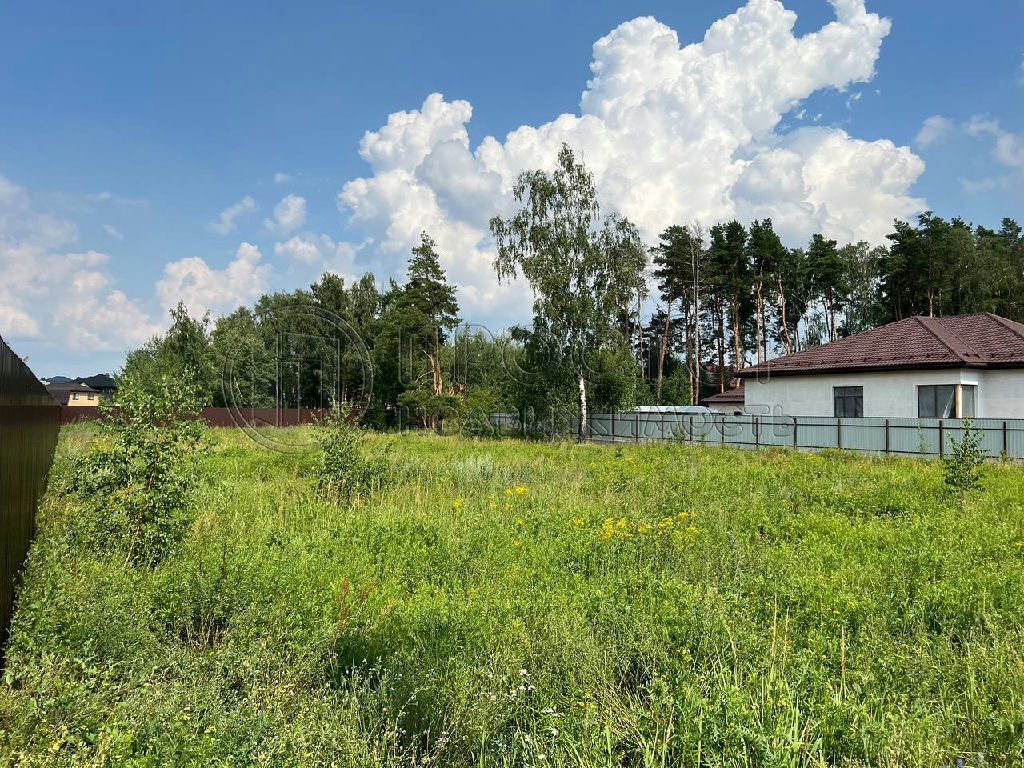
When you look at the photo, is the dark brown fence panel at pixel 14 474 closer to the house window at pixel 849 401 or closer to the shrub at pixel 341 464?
the shrub at pixel 341 464

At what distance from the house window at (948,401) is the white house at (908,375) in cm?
3

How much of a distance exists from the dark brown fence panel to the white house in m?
22.8

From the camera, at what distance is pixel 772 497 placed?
9.34m

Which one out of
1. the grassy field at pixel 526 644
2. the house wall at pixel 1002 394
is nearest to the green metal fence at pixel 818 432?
the house wall at pixel 1002 394

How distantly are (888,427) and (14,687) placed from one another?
69.9 ft

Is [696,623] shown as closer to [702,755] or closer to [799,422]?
[702,755]

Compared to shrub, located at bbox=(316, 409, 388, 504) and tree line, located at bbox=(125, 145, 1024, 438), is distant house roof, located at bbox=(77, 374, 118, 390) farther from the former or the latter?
shrub, located at bbox=(316, 409, 388, 504)

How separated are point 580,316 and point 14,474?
21.5 metres

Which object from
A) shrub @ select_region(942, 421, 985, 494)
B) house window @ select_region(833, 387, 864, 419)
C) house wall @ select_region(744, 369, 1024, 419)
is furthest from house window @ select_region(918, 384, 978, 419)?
shrub @ select_region(942, 421, 985, 494)

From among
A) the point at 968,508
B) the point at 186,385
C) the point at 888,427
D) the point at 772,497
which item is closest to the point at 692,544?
the point at 772,497

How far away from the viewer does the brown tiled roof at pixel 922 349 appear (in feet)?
61.2

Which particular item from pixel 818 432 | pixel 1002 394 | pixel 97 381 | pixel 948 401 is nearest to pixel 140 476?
pixel 818 432

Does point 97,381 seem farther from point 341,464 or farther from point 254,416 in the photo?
point 341,464

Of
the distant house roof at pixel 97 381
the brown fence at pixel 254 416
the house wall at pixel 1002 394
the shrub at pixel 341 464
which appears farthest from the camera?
the distant house roof at pixel 97 381
